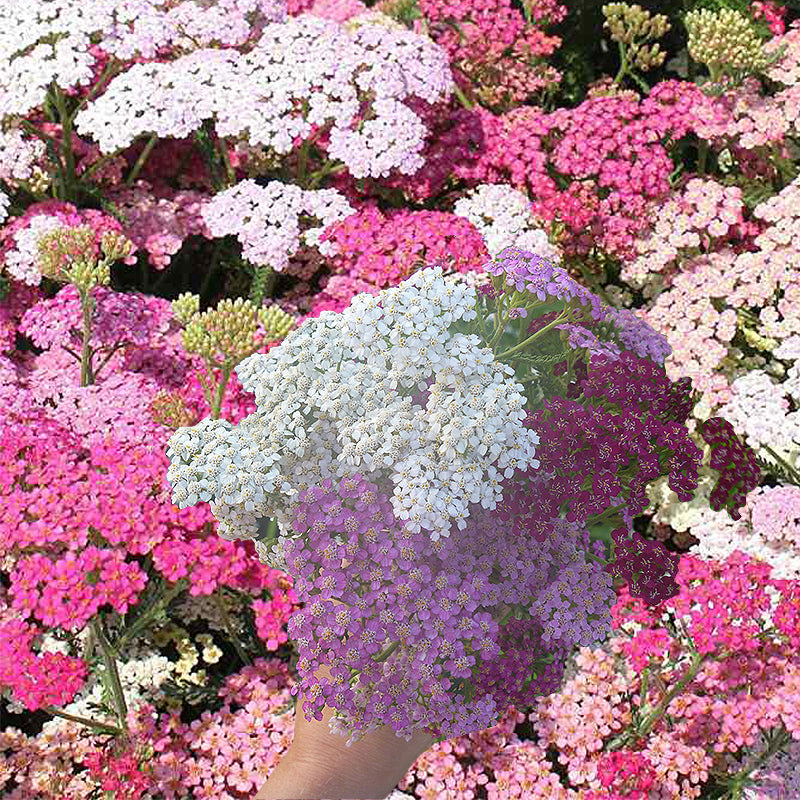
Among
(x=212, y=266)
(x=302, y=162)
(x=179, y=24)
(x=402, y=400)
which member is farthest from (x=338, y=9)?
(x=402, y=400)

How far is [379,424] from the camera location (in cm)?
160

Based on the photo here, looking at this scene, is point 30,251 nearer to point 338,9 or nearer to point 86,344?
point 86,344

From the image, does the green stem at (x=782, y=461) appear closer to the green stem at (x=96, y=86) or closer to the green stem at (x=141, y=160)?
the green stem at (x=141, y=160)

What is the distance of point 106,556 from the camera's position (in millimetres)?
2441

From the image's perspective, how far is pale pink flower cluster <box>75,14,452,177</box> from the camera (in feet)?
11.5

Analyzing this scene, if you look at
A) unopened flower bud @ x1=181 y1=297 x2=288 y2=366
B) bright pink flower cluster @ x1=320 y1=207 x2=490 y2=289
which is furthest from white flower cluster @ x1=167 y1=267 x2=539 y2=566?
bright pink flower cluster @ x1=320 y1=207 x2=490 y2=289

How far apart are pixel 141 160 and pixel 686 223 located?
196 cm

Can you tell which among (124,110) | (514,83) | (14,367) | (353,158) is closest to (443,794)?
(14,367)

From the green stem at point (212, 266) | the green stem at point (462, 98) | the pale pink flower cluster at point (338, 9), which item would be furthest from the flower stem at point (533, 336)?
the pale pink flower cluster at point (338, 9)

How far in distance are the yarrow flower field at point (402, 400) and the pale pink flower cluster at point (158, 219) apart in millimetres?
15

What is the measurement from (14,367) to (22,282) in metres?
0.45

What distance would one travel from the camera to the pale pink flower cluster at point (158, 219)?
3.61 meters

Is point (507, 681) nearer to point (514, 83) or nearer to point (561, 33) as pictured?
point (514, 83)

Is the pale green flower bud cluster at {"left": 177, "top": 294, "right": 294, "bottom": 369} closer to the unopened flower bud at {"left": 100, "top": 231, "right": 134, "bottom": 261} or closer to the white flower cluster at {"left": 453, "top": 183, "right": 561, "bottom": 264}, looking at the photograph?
the unopened flower bud at {"left": 100, "top": 231, "right": 134, "bottom": 261}
